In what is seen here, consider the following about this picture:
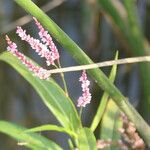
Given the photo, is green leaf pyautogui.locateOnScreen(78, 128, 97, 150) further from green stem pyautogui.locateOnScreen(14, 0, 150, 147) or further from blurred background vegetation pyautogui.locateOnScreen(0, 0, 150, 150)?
blurred background vegetation pyautogui.locateOnScreen(0, 0, 150, 150)

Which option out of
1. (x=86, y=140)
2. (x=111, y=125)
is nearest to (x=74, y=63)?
(x=111, y=125)

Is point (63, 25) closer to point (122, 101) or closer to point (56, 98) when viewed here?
point (56, 98)

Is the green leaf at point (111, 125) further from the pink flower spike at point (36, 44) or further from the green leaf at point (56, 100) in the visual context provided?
the pink flower spike at point (36, 44)

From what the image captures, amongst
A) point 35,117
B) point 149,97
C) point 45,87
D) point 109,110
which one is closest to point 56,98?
point 45,87

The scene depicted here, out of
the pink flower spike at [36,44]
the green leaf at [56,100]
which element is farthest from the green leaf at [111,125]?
the pink flower spike at [36,44]

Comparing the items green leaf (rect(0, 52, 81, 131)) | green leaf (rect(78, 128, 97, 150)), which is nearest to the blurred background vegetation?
green leaf (rect(0, 52, 81, 131))

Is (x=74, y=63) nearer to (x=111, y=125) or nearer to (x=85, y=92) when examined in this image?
(x=111, y=125)
